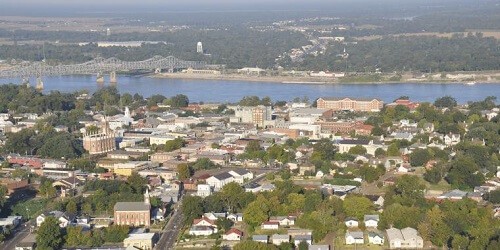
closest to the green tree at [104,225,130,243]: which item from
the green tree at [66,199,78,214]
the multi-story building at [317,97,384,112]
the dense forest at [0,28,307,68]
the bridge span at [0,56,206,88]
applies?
the green tree at [66,199,78,214]

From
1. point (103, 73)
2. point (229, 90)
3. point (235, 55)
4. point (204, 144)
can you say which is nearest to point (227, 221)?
point (204, 144)

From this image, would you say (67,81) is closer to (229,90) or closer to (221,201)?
(229,90)

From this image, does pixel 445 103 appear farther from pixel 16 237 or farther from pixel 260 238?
pixel 16 237

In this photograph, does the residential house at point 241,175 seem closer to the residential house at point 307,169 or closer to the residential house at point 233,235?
the residential house at point 307,169

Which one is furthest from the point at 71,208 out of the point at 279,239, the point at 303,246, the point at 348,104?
the point at 348,104

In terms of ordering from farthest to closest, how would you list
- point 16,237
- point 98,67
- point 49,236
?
1. point 98,67
2. point 16,237
3. point 49,236

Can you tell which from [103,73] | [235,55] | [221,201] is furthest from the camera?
[235,55]

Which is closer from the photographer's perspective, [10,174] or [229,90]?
[10,174]
